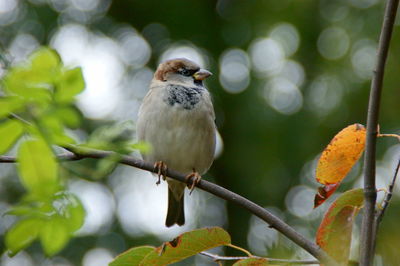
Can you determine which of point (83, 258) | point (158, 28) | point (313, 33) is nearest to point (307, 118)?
point (313, 33)

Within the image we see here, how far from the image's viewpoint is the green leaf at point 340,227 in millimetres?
1341

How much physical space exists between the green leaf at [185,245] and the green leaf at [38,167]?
62 centimetres

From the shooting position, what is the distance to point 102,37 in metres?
4.75

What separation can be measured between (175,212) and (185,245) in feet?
6.19

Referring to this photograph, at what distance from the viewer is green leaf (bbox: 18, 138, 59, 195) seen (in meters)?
0.81

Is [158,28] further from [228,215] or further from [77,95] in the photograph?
[77,95]

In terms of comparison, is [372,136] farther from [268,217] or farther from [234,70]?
[234,70]

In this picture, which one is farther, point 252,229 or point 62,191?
point 252,229

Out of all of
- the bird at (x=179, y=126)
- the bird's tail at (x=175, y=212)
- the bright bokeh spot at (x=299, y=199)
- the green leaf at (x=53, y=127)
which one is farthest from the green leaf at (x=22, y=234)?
the bright bokeh spot at (x=299, y=199)

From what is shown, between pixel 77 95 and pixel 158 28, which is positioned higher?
pixel 158 28

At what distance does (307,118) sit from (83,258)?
6.01 feet

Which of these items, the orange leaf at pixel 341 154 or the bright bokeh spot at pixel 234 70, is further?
the bright bokeh spot at pixel 234 70

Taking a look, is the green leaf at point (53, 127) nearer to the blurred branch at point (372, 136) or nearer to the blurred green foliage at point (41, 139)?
the blurred green foliage at point (41, 139)

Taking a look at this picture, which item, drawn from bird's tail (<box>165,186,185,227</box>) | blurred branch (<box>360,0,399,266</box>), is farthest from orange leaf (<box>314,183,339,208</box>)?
bird's tail (<box>165,186,185,227</box>)
